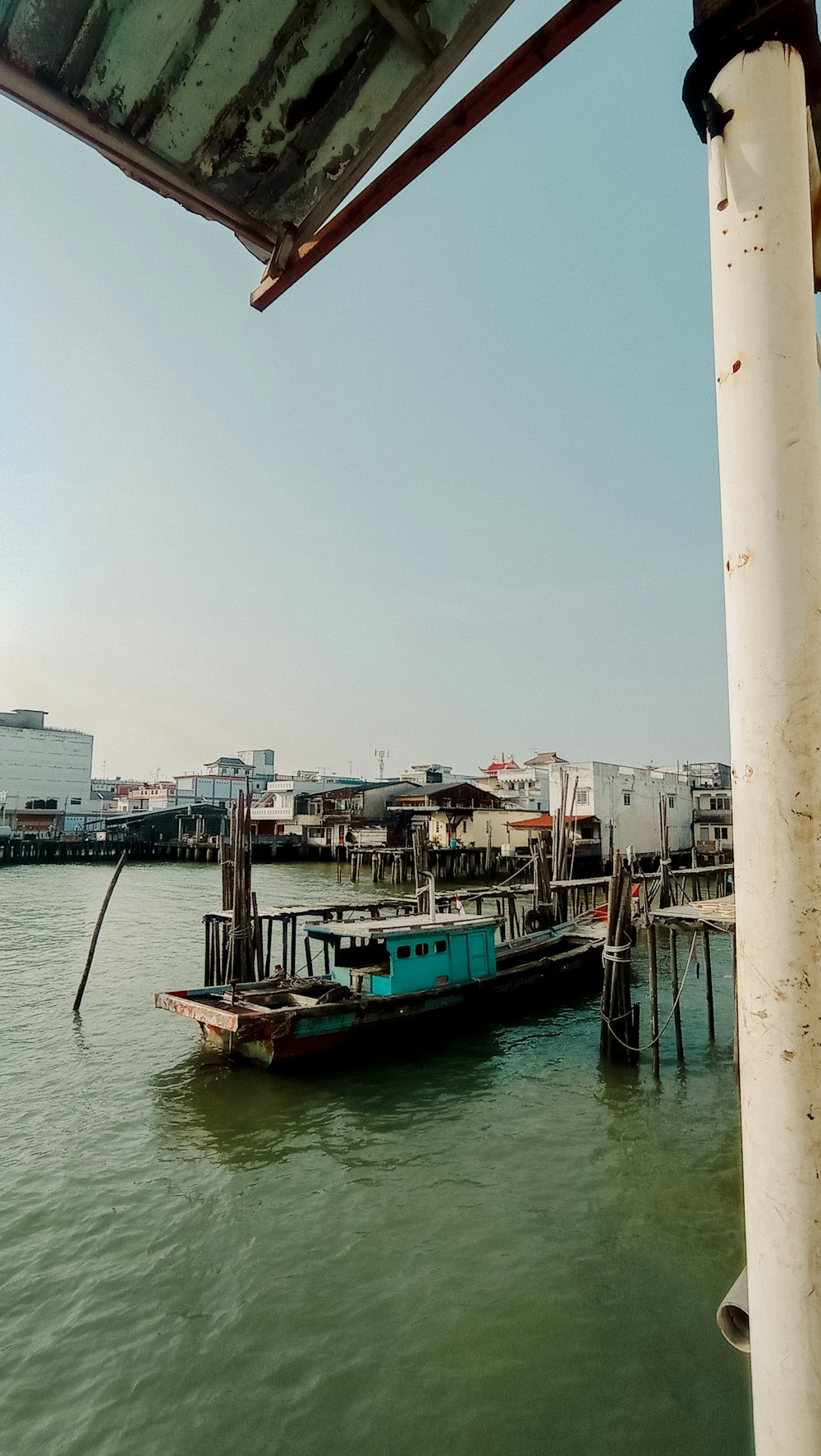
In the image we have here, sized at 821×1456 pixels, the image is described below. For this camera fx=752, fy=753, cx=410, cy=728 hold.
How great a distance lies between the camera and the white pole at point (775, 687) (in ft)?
5.06

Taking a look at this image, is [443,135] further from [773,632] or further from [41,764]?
[41,764]

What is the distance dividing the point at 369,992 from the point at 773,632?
15317mm

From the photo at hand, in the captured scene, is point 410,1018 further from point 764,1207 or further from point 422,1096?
point 764,1207

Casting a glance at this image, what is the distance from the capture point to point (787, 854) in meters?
1.67

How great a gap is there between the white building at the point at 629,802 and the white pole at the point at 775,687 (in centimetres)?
4412

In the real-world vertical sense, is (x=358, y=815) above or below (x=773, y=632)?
below

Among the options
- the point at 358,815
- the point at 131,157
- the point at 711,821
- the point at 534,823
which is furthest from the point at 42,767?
the point at 131,157

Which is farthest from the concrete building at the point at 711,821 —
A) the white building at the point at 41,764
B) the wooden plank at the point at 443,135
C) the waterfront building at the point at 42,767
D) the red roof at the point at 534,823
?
the white building at the point at 41,764

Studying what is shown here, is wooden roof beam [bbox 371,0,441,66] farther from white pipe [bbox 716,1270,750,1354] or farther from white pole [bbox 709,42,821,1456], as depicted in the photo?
white pipe [bbox 716,1270,750,1354]

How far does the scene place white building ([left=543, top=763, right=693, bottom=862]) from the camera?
1857 inches

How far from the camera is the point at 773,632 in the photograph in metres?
1.66

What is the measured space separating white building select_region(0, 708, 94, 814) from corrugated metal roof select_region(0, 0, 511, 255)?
77.2 m

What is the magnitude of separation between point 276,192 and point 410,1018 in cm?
1486

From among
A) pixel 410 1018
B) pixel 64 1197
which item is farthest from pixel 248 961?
pixel 64 1197
